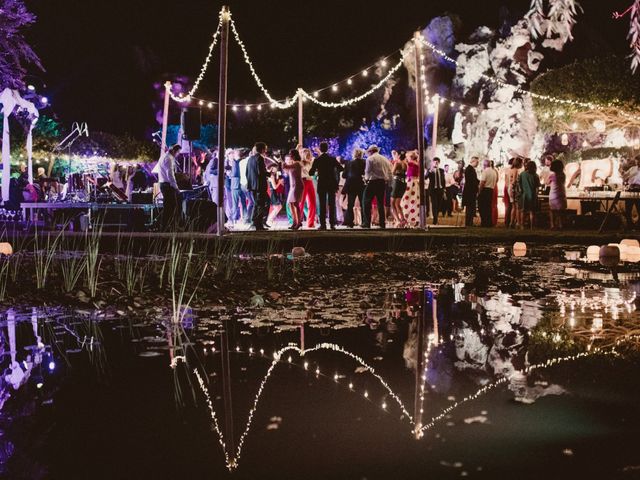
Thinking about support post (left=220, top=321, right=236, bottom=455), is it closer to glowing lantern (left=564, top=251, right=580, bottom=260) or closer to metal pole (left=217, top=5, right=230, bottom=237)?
metal pole (left=217, top=5, right=230, bottom=237)

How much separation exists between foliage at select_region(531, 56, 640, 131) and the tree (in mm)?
18416

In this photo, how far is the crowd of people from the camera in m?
16.9

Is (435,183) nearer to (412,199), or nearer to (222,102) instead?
(412,199)

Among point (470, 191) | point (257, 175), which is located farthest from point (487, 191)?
point (257, 175)

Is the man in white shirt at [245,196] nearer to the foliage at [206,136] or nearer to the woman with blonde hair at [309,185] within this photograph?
the woman with blonde hair at [309,185]

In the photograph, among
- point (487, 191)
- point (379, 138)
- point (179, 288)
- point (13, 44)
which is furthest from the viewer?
point (379, 138)

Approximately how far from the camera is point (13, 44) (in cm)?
1669

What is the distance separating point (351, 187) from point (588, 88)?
45.5 ft

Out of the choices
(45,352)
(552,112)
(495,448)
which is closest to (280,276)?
(45,352)

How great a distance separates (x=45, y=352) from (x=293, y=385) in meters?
1.91

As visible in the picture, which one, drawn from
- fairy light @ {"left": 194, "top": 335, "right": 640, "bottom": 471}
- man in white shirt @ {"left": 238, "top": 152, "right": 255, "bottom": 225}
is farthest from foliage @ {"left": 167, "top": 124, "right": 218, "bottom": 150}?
fairy light @ {"left": 194, "top": 335, "right": 640, "bottom": 471}

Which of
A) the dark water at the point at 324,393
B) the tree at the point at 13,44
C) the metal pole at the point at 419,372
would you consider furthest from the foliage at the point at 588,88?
the metal pole at the point at 419,372

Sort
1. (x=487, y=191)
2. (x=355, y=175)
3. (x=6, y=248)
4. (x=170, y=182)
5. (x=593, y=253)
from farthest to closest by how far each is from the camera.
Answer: (x=487, y=191), (x=355, y=175), (x=170, y=182), (x=593, y=253), (x=6, y=248)

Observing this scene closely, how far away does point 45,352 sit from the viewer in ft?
18.3
